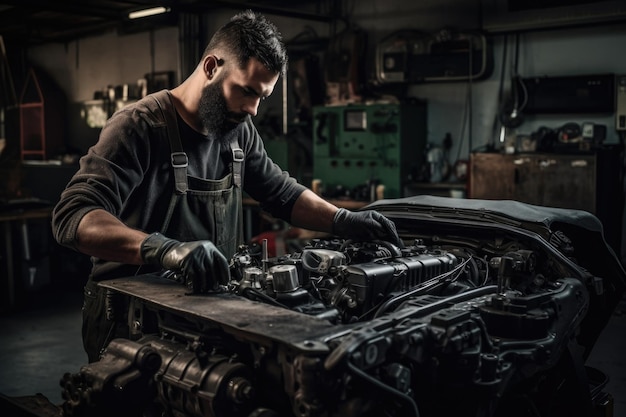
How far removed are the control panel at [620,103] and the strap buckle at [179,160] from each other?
14.7 feet

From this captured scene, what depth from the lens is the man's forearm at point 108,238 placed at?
207cm

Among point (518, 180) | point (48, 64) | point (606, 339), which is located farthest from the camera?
point (48, 64)

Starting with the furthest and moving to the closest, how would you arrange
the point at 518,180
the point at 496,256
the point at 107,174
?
1. the point at 518,180
2. the point at 496,256
3. the point at 107,174

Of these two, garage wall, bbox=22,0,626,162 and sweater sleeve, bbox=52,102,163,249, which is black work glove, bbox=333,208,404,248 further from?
garage wall, bbox=22,0,626,162

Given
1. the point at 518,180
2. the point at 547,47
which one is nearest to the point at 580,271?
the point at 518,180

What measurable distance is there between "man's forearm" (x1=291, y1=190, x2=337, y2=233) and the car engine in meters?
0.19

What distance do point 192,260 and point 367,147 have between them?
16.7 ft

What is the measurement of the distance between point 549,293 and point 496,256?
53 cm

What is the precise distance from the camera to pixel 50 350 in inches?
192

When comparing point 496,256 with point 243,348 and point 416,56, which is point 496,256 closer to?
point 243,348

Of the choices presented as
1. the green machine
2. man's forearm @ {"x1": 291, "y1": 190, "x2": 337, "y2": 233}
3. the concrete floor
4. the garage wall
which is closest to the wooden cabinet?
the garage wall

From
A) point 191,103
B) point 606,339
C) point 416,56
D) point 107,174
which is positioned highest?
point 416,56

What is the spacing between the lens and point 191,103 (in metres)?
2.47

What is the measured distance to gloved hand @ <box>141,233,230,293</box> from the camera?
1.93m
